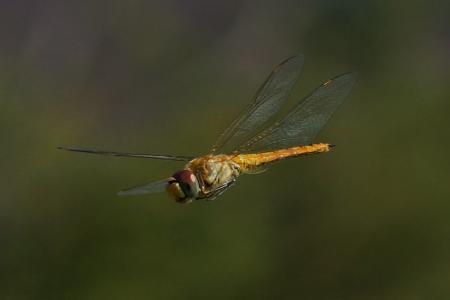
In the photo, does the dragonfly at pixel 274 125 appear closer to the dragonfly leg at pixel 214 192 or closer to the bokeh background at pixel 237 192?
the dragonfly leg at pixel 214 192

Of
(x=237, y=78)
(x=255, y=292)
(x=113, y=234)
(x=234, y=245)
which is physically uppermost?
(x=237, y=78)

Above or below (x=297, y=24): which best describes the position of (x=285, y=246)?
below

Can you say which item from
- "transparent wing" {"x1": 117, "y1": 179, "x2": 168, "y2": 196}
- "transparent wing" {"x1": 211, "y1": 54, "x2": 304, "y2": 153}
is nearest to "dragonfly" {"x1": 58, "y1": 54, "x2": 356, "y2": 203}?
"transparent wing" {"x1": 211, "y1": 54, "x2": 304, "y2": 153}

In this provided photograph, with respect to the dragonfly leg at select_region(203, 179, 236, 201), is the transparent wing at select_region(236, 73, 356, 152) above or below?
above

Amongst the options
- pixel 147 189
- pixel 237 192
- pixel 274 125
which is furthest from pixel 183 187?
pixel 237 192

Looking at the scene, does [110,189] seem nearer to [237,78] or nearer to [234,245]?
[234,245]

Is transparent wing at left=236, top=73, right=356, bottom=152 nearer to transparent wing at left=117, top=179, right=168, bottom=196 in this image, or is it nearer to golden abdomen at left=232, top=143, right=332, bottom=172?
golden abdomen at left=232, top=143, right=332, bottom=172

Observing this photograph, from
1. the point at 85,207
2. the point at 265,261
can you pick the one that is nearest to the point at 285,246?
the point at 265,261

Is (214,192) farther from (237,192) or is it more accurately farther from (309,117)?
(237,192)
